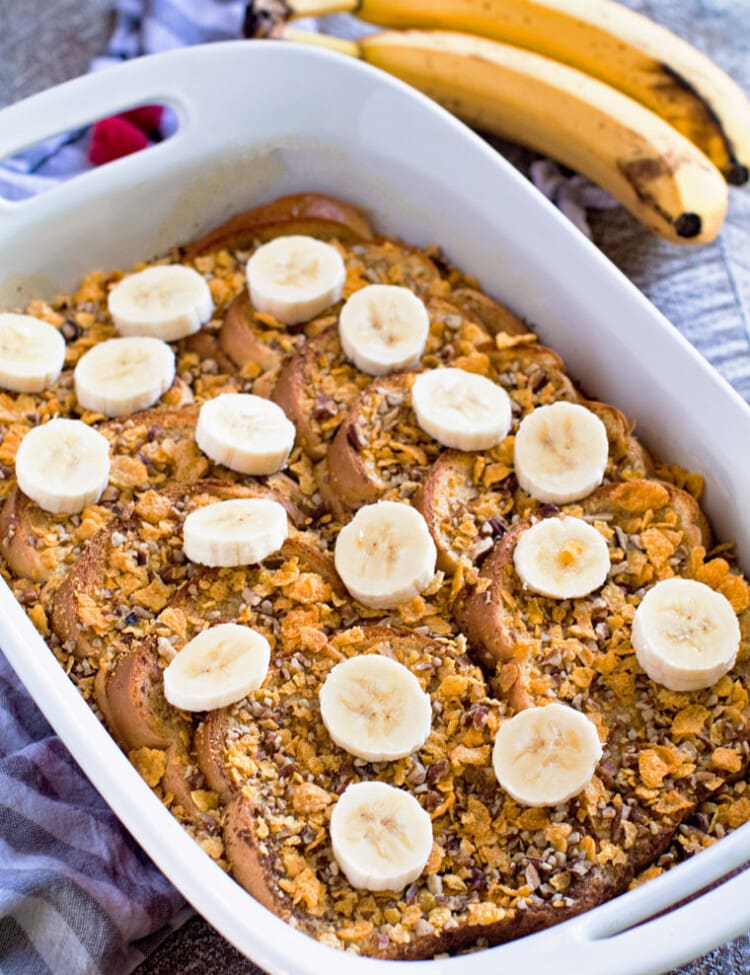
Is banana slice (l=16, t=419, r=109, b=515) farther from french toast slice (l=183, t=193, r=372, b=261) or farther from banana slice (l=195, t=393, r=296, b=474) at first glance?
french toast slice (l=183, t=193, r=372, b=261)

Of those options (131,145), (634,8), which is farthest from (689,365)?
(634,8)

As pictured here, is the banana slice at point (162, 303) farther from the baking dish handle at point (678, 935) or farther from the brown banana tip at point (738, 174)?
the baking dish handle at point (678, 935)

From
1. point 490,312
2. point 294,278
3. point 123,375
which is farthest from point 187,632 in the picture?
point 490,312

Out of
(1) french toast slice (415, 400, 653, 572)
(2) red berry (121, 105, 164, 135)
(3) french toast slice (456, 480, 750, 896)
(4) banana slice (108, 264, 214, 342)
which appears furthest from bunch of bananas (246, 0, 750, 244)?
(3) french toast slice (456, 480, 750, 896)

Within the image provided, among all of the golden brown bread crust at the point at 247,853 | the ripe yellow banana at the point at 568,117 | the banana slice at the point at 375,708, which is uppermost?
the ripe yellow banana at the point at 568,117

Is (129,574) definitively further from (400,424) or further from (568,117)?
(568,117)

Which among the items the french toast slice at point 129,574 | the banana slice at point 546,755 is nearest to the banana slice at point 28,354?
the french toast slice at point 129,574

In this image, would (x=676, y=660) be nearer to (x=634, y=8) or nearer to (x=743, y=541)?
(x=743, y=541)

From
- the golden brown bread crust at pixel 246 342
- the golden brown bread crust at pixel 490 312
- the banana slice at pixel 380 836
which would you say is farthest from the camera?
the golden brown bread crust at pixel 490 312
